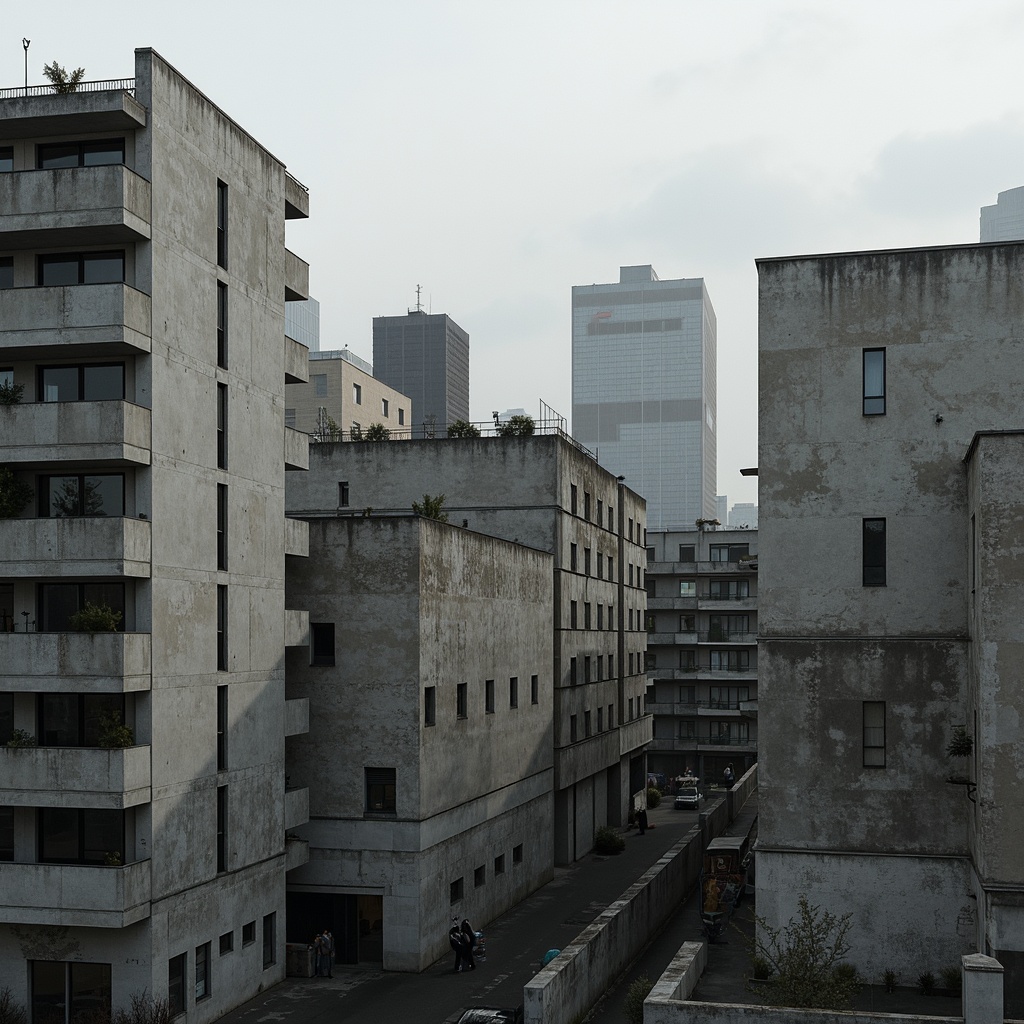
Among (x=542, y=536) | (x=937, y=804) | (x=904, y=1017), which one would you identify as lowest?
(x=904, y=1017)

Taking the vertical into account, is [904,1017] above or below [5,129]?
below

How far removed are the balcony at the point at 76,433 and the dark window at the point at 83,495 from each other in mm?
683

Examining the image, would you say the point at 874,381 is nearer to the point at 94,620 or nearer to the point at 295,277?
the point at 295,277

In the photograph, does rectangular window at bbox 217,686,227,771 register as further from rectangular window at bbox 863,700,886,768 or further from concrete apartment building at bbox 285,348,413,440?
concrete apartment building at bbox 285,348,413,440

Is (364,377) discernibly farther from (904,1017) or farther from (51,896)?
(904,1017)

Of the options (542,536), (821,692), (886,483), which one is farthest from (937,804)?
(542,536)

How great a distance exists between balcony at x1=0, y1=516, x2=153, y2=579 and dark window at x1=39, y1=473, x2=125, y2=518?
1.18 m

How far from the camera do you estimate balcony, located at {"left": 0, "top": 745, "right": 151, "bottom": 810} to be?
3247 centimetres

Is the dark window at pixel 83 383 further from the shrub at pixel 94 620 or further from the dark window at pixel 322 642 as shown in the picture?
the dark window at pixel 322 642

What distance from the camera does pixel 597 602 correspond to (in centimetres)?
7256

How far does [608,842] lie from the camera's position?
67.5m

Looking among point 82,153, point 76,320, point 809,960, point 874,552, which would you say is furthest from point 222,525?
point 809,960

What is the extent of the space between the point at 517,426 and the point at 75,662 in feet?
107

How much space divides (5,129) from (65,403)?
7.81 meters
